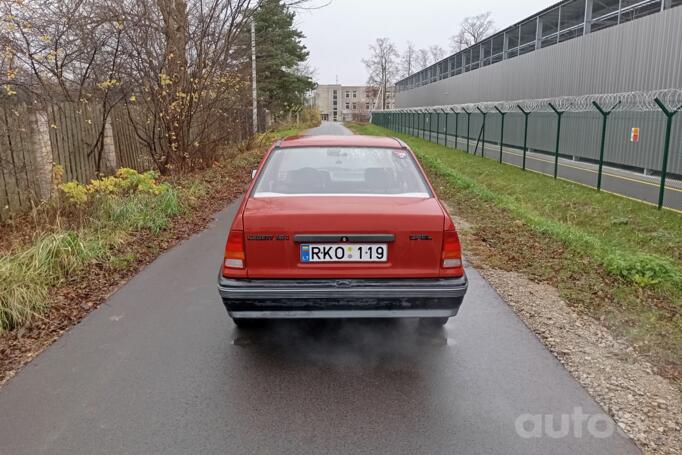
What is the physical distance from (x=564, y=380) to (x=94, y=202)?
23.8 feet

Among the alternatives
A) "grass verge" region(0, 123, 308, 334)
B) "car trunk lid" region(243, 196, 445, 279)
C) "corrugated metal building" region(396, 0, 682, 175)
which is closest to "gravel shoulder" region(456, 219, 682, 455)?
"car trunk lid" region(243, 196, 445, 279)

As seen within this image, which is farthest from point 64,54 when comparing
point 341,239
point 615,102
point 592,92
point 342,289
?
point 592,92

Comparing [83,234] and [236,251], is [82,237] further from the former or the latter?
[236,251]

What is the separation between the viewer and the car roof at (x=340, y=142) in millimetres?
4797

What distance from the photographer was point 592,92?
68.6 feet

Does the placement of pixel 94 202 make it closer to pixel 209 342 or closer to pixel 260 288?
pixel 209 342

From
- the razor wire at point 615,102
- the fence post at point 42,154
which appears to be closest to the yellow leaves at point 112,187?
the fence post at point 42,154

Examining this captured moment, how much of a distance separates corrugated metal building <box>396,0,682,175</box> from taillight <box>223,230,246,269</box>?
40.9 ft

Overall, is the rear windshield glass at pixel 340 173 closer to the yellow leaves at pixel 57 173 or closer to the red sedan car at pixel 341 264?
the red sedan car at pixel 341 264

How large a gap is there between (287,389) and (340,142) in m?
2.31

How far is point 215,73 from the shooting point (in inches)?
537

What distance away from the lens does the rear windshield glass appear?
4.24m

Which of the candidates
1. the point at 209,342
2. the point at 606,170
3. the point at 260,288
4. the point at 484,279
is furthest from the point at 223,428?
the point at 606,170

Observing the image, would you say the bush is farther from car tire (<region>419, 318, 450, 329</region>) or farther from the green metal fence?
the green metal fence
